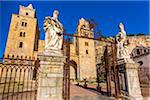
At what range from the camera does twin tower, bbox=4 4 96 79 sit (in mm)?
30878

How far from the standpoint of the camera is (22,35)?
106ft

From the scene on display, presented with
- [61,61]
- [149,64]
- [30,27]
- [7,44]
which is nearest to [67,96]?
[61,61]

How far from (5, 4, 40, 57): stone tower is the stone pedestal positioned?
2733 centimetres

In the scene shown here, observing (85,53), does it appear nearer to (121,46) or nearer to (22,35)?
(22,35)

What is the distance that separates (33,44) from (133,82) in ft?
97.5

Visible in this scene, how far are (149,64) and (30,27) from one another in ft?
95.8

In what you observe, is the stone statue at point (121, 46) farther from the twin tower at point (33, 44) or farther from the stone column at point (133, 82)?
the twin tower at point (33, 44)

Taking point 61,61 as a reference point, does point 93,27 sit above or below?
above

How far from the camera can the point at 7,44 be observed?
98.8ft

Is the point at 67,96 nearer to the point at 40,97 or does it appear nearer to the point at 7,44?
the point at 40,97

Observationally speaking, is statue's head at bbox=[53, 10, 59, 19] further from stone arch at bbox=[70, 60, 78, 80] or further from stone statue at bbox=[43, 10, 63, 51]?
stone arch at bbox=[70, 60, 78, 80]

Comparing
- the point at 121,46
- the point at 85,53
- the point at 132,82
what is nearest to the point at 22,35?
the point at 85,53

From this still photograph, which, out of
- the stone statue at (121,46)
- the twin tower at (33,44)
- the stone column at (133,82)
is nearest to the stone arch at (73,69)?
the twin tower at (33,44)

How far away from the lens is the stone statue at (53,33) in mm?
5176
